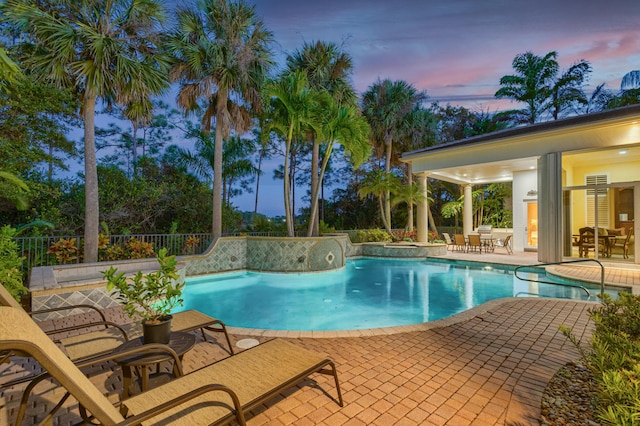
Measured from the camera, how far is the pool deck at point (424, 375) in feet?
8.46

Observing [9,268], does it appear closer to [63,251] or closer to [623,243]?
[63,251]

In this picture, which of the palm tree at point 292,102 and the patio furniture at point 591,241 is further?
the palm tree at point 292,102

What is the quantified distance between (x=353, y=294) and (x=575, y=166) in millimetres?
12163

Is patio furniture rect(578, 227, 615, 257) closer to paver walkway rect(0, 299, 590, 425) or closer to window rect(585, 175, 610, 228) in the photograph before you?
window rect(585, 175, 610, 228)

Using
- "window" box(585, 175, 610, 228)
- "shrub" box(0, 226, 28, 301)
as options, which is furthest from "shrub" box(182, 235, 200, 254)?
"window" box(585, 175, 610, 228)

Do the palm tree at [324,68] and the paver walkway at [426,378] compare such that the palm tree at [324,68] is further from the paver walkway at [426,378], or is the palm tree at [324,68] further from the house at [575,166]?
the paver walkway at [426,378]

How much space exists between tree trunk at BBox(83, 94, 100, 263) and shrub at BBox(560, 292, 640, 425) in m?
10.6

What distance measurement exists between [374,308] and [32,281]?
741 centimetres

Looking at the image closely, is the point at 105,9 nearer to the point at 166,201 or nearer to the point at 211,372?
the point at 166,201

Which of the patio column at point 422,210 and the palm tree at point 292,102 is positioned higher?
the palm tree at point 292,102

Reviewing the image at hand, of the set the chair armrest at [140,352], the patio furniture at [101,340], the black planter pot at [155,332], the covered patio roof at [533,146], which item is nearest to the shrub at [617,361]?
the chair armrest at [140,352]

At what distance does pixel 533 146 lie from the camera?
39.8 feet

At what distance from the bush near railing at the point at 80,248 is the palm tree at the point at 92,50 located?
19.8 inches

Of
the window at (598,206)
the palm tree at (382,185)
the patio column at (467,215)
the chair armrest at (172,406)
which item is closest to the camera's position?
the chair armrest at (172,406)
